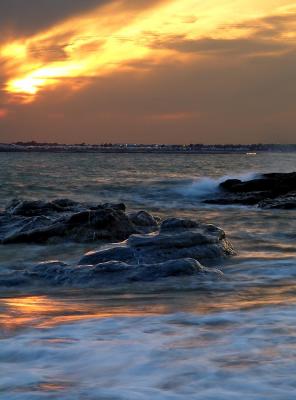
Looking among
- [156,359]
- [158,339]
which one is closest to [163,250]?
[158,339]

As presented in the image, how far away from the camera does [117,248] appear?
8656 mm

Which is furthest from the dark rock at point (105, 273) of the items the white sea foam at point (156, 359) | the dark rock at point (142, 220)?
the dark rock at point (142, 220)

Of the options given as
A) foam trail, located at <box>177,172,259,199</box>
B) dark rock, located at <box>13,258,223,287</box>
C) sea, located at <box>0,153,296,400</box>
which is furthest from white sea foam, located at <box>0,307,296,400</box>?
foam trail, located at <box>177,172,259,199</box>

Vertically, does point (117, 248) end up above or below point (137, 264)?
above

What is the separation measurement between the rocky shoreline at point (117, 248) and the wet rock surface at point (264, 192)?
751 centimetres

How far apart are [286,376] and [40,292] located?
3729mm

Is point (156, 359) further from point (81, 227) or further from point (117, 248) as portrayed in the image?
point (81, 227)

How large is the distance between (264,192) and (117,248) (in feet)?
49.2

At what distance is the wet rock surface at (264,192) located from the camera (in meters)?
19.7

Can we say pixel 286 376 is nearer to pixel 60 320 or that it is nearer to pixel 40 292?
pixel 60 320

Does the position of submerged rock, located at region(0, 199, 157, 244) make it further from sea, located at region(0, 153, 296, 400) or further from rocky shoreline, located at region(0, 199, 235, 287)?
sea, located at region(0, 153, 296, 400)

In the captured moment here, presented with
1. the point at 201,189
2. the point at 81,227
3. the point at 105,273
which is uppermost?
the point at 81,227

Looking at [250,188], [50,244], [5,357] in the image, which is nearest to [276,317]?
[5,357]

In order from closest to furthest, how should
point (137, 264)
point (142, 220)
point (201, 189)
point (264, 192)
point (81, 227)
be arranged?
1. point (137, 264)
2. point (81, 227)
3. point (142, 220)
4. point (264, 192)
5. point (201, 189)
